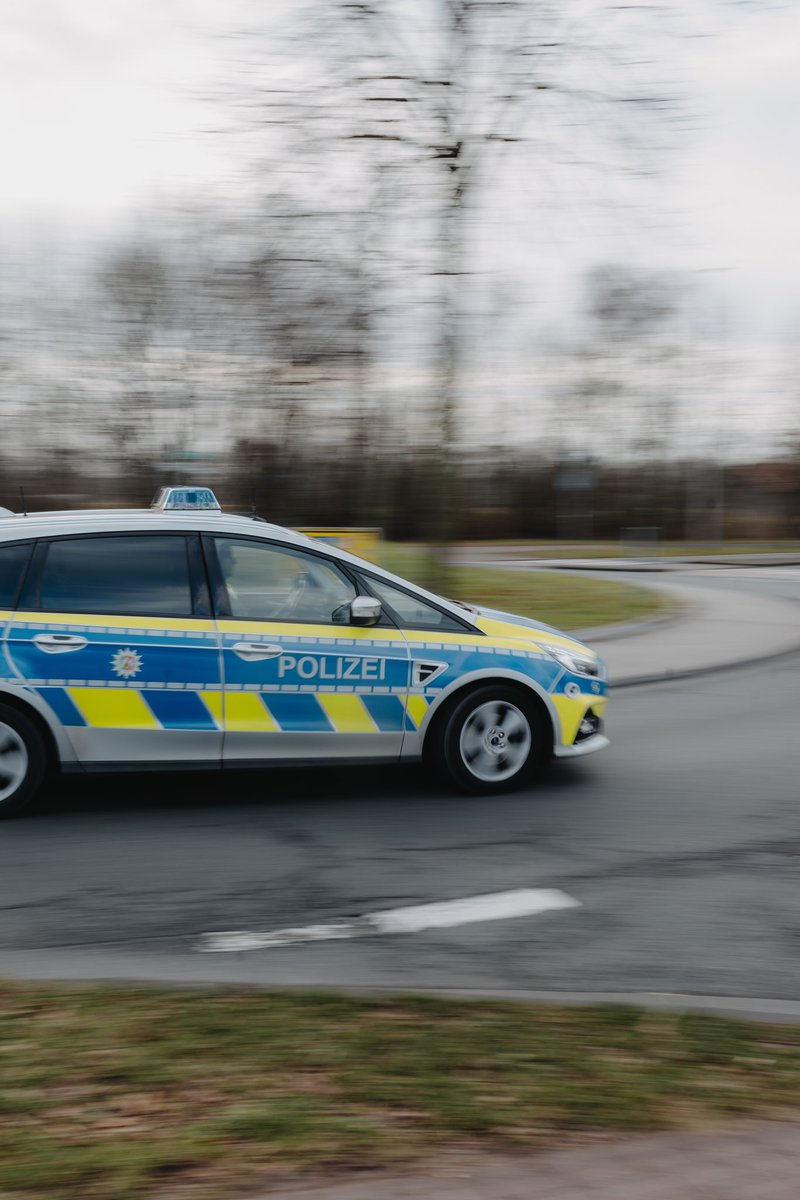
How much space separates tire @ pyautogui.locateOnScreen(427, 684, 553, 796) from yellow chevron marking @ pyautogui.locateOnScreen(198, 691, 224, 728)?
47.3 inches

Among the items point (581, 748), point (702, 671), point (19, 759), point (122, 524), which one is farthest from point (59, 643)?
point (702, 671)

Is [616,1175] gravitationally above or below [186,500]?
below

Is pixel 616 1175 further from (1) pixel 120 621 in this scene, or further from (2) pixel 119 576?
(2) pixel 119 576

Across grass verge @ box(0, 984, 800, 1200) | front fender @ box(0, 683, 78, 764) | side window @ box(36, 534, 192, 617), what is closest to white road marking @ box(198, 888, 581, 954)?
grass verge @ box(0, 984, 800, 1200)

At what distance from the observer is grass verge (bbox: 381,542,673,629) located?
653 inches

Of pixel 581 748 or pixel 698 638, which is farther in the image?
pixel 698 638

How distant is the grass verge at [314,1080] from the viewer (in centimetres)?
281

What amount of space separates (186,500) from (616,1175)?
209 inches

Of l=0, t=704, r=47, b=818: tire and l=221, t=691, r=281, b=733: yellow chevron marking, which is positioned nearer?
l=0, t=704, r=47, b=818: tire

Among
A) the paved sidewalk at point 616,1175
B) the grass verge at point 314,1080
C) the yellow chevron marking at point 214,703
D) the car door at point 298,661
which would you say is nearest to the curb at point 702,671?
the car door at point 298,661

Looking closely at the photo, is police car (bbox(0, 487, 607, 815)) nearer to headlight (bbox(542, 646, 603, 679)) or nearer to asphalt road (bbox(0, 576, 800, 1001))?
headlight (bbox(542, 646, 603, 679))

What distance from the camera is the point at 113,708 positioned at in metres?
6.22

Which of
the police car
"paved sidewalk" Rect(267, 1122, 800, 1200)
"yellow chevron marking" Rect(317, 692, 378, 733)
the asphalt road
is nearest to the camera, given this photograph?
"paved sidewalk" Rect(267, 1122, 800, 1200)

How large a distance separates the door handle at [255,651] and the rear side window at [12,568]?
45.6 inches
